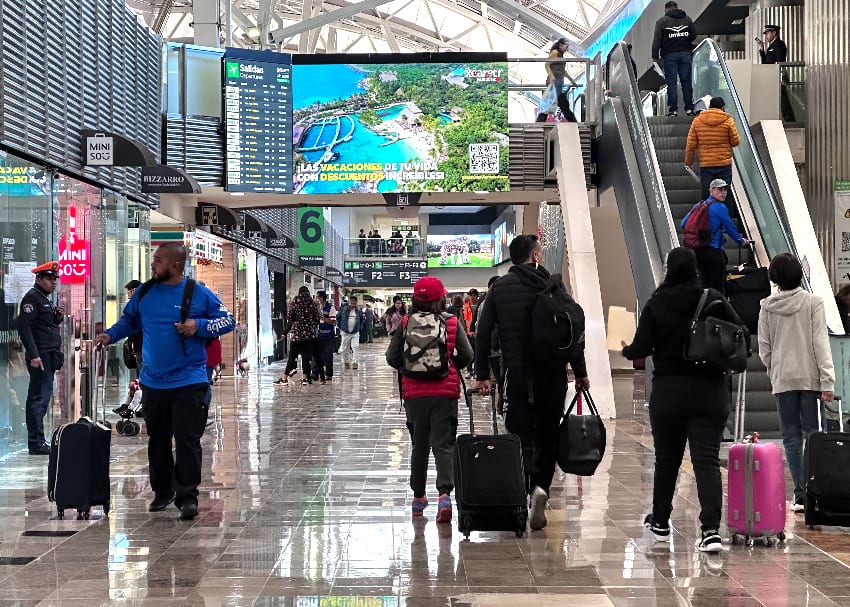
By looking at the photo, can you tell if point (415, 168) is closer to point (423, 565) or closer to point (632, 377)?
point (632, 377)

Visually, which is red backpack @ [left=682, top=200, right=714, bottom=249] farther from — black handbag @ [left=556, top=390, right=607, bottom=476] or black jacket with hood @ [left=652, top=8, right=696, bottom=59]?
black jacket with hood @ [left=652, top=8, right=696, bottom=59]

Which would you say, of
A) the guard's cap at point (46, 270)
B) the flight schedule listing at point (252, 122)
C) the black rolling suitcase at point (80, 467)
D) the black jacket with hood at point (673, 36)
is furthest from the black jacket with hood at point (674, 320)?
the flight schedule listing at point (252, 122)

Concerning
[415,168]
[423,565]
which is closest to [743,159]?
[415,168]

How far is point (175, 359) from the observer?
7098 millimetres

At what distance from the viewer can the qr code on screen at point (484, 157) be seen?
17.9m

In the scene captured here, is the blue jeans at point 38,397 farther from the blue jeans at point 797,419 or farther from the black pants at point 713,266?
the blue jeans at point 797,419

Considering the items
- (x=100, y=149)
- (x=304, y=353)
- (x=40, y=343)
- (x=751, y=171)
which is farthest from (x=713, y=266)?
(x=304, y=353)

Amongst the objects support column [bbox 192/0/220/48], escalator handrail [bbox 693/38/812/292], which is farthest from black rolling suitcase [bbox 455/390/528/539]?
support column [bbox 192/0/220/48]

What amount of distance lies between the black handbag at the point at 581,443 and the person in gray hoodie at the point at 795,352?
108 centimetres

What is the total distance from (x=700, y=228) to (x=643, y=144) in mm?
3149

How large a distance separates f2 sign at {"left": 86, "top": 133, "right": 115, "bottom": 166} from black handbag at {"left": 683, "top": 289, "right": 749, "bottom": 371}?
703cm

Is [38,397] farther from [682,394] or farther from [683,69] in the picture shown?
[683,69]

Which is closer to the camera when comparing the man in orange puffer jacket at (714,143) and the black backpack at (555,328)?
the black backpack at (555,328)

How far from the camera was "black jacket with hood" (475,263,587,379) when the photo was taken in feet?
21.6
